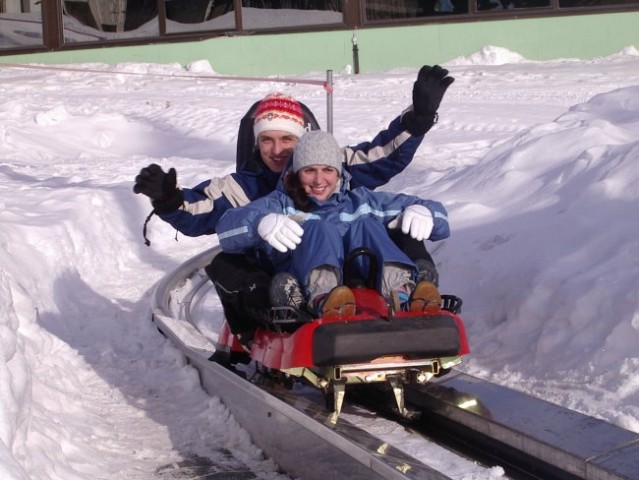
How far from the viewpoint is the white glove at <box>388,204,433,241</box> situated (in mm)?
4500

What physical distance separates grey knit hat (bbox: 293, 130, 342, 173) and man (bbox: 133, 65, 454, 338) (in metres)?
0.44

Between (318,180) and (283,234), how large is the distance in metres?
0.41

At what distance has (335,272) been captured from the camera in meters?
4.34

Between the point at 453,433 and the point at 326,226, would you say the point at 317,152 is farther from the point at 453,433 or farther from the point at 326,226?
the point at 453,433

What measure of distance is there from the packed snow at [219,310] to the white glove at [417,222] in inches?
32.8

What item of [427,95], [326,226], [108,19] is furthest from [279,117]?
[108,19]

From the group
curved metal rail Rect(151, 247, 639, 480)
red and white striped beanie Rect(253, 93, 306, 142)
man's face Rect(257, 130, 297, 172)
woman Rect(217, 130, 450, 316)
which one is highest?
red and white striped beanie Rect(253, 93, 306, 142)

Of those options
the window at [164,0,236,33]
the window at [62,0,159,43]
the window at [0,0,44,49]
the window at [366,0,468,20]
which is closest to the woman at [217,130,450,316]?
the window at [366,0,468,20]

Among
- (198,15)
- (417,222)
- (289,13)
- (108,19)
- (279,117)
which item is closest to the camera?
(417,222)

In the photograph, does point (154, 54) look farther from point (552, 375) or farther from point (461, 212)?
point (552, 375)

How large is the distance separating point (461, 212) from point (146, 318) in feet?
7.02

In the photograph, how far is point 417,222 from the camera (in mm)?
4500

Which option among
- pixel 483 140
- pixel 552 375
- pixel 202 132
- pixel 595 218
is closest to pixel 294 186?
pixel 552 375

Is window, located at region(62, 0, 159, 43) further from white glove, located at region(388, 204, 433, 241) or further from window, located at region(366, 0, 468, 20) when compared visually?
white glove, located at region(388, 204, 433, 241)
